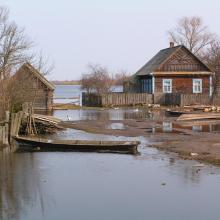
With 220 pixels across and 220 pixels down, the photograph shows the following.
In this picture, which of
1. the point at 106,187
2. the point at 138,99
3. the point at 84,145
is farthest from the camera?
the point at 138,99

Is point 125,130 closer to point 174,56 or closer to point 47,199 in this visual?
point 47,199

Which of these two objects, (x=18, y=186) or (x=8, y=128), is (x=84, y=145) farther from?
(x=18, y=186)

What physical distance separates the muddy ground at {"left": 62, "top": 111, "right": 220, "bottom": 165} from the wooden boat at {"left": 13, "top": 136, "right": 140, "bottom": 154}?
1.81 meters

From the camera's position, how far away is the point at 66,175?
16297mm

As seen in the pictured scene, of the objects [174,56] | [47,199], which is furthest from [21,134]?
[174,56]

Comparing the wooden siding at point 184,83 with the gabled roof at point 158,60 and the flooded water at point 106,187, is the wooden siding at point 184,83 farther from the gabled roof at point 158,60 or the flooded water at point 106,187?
the flooded water at point 106,187

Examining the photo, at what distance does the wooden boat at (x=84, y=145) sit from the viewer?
21078mm

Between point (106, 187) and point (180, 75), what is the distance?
43.7m

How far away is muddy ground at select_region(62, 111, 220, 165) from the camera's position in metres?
20.8

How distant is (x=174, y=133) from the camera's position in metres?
28.0

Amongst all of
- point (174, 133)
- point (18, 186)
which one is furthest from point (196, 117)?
point (18, 186)

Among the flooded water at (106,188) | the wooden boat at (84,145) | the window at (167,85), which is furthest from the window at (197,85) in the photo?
the flooded water at (106,188)

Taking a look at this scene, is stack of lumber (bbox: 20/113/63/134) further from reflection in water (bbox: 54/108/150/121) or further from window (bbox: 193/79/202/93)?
window (bbox: 193/79/202/93)

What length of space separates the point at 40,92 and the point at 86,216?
39.3 meters
